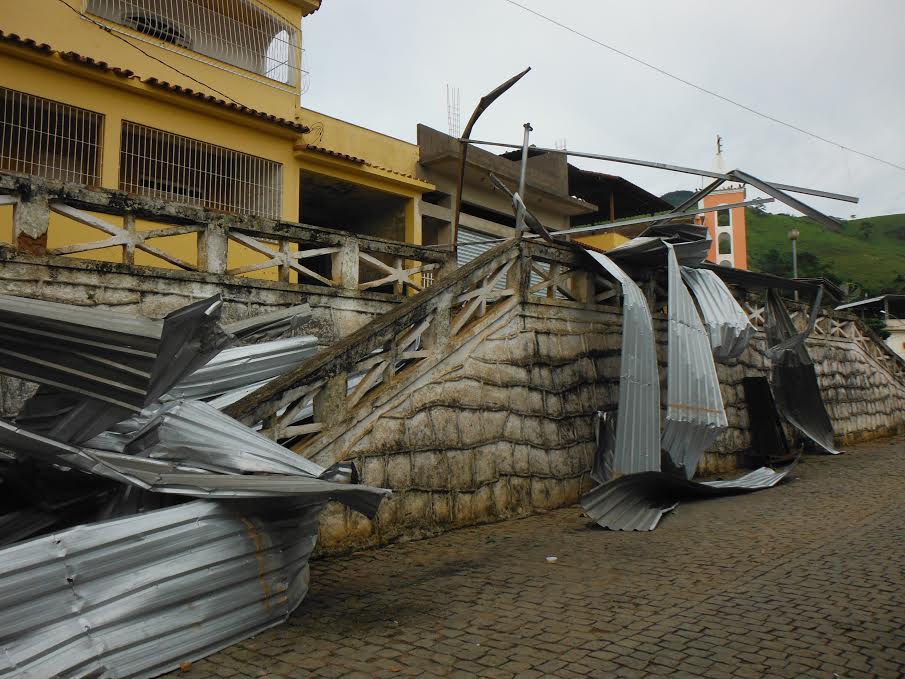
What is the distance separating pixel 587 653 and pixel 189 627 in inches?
83.9

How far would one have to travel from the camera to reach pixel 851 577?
4.95 meters

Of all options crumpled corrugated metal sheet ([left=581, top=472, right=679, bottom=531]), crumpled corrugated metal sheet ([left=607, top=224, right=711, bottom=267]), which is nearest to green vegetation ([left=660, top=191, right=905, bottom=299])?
crumpled corrugated metal sheet ([left=607, top=224, right=711, bottom=267])

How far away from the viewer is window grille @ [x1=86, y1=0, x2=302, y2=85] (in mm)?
11648

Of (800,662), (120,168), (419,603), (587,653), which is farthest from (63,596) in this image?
(120,168)

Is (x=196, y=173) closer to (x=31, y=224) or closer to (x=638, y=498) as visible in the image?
(x=31, y=224)

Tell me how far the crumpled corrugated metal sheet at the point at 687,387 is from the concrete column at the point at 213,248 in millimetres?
5097

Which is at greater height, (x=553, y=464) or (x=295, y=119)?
(x=295, y=119)

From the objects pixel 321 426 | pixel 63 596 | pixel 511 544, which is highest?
pixel 321 426

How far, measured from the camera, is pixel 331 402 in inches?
234

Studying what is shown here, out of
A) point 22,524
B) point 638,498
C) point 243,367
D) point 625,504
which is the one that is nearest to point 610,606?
point 625,504

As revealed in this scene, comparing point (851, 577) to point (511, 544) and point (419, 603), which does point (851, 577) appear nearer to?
point (511, 544)

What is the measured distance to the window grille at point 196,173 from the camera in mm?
10891

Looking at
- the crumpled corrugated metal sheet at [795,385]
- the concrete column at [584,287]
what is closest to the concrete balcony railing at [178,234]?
the concrete column at [584,287]

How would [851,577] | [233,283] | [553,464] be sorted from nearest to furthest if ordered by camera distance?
[851,577] < [233,283] < [553,464]
